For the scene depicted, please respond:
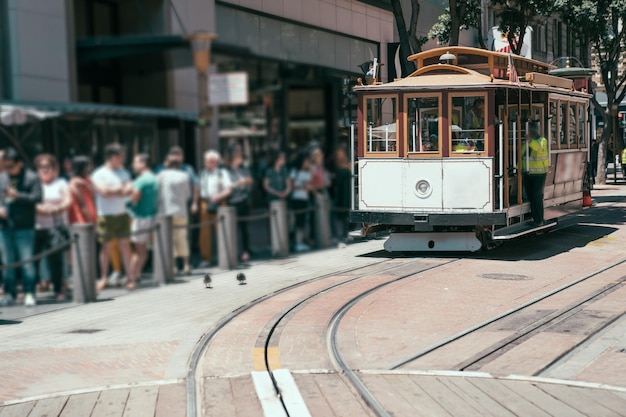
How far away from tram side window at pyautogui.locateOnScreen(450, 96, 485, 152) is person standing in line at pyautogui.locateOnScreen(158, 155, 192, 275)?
4.70 meters

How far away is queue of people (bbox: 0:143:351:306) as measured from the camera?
7738 mm

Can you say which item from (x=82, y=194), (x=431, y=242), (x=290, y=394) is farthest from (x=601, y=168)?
(x=290, y=394)

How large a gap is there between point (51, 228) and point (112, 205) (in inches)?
37.4

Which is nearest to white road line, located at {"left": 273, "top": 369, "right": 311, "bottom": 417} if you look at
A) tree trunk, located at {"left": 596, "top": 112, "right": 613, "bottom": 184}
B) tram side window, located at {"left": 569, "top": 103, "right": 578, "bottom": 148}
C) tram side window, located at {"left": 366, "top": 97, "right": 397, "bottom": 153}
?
tram side window, located at {"left": 366, "top": 97, "right": 397, "bottom": 153}

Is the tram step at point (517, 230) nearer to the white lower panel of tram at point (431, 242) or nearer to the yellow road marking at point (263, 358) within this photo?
the white lower panel of tram at point (431, 242)

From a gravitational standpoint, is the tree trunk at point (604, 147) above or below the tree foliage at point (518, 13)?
below

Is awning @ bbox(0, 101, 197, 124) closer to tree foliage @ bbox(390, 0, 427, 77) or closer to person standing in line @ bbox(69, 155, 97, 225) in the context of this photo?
person standing in line @ bbox(69, 155, 97, 225)

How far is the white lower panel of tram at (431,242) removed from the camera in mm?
15273

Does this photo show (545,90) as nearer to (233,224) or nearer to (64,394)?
(233,224)

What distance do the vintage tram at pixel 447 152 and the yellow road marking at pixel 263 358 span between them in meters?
6.76

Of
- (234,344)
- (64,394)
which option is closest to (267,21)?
(234,344)

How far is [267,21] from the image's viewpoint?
8617mm

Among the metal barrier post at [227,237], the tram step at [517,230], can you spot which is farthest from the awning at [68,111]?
the tram step at [517,230]

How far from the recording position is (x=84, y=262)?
10.5 metres
